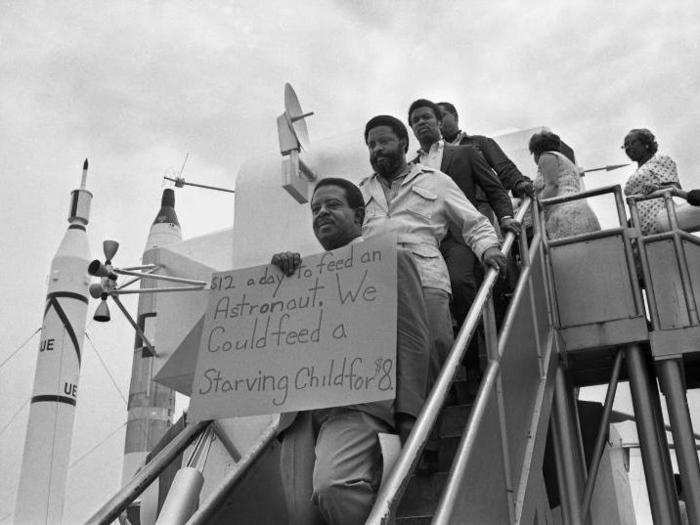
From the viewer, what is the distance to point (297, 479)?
2668 millimetres

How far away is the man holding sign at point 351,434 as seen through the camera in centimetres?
240

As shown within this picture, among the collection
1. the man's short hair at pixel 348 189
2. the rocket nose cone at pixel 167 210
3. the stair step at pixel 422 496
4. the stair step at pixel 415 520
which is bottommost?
the stair step at pixel 415 520

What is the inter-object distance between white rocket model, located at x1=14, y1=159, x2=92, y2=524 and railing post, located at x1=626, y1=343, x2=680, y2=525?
42.5 feet

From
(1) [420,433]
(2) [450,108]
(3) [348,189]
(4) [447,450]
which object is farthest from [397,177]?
(2) [450,108]

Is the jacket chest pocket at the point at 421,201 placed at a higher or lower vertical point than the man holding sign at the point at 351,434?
higher

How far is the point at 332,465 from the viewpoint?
2.42 m

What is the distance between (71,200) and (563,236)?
48.7ft

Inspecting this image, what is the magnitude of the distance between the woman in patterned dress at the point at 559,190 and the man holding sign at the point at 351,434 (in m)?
3.03

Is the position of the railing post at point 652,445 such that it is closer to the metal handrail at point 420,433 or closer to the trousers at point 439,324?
the trousers at point 439,324

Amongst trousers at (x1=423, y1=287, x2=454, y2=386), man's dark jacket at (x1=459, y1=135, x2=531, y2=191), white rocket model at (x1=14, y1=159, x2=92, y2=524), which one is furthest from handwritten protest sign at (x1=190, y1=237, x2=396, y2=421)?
white rocket model at (x1=14, y1=159, x2=92, y2=524)

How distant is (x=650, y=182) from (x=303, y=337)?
11.9ft

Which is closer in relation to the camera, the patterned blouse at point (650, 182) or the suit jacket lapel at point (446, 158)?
the suit jacket lapel at point (446, 158)

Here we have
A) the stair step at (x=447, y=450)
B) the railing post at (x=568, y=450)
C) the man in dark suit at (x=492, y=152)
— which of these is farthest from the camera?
the man in dark suit at (x=492, y=152)

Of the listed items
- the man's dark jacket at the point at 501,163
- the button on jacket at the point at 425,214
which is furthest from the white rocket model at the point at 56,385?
the button on jacket at the point at 425,214
